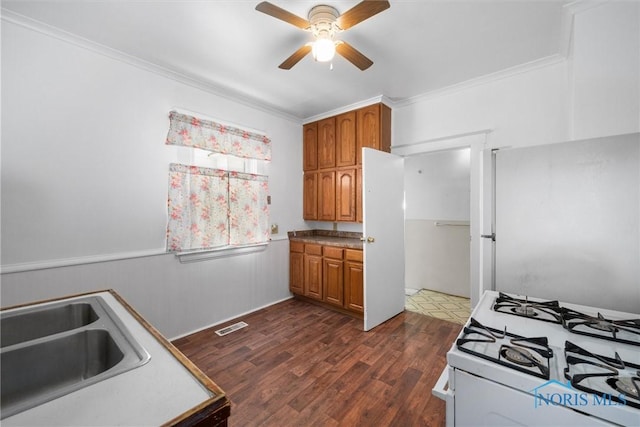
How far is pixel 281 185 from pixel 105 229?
1.92m

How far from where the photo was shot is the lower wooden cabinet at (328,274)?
9.66 ft

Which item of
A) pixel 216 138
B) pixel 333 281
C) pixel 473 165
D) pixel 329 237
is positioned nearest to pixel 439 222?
pixel 473 165

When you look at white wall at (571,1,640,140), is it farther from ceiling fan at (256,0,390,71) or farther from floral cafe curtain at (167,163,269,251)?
floral cafe curtain at (167,163,269,251)

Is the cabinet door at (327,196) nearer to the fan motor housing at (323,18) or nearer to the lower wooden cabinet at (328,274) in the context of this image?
the lower wooden cabinet at (328,274)

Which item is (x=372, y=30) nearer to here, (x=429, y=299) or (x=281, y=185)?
(x=281, y=185)

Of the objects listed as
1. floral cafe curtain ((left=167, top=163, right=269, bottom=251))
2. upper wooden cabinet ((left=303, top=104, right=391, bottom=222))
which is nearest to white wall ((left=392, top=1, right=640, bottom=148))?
upper wooden cabinet ((left=303, top=104, right=391, bottom=222))

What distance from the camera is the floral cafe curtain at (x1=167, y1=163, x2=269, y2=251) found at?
2.51 metres

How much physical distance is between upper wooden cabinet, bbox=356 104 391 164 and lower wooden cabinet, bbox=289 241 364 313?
1186mm

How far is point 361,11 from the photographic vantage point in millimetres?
1497

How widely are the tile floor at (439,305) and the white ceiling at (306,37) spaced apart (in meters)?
2.59

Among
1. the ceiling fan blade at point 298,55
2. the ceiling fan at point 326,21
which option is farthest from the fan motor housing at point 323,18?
the ceiling fan blade at point 298,55

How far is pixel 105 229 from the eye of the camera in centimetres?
215

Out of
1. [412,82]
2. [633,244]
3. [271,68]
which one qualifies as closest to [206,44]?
[271,68]

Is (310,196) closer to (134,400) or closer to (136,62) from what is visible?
(136,62)
